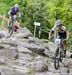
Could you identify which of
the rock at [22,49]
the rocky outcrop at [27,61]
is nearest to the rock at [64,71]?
the rocky outcrop at [27,61]

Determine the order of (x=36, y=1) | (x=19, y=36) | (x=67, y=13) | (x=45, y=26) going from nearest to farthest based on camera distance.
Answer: (x=19, y=36) → (x=67, y=13) → (x=45, y=26) → (x=36, y=1)

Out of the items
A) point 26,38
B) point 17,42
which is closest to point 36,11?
point 26,38

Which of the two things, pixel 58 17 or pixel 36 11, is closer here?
pixel 58 17

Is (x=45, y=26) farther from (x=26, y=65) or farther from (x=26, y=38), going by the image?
(x=26, y=65)

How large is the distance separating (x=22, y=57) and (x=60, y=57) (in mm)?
2681

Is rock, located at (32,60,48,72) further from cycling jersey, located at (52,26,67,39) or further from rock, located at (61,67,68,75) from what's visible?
cycling jersey, located at (52,26,67,39)

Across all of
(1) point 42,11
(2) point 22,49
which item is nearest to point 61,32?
(2) point 22,49

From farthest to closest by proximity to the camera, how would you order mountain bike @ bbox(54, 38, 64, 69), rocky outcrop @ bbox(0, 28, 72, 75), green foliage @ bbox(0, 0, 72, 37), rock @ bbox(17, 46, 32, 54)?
green foliage @ bbox(0, 0, 72, 37) → rock @ bbox(17, 46, 32, 54) → mountain bike @ bbox(54, 38, 64, 69) → rocky outcrop @ bbox(0, 28, 72, 75)

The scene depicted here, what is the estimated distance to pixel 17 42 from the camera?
19.2 metres

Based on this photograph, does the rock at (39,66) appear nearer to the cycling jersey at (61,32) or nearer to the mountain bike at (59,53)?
the mountain bike at (59,53)

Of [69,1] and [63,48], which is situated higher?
[69,1]

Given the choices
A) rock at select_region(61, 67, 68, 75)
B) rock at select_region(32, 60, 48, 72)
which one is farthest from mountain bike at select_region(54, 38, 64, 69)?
rock at select_region(32, 60, 48, 72)

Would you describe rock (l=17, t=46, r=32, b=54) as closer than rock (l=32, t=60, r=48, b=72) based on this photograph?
No

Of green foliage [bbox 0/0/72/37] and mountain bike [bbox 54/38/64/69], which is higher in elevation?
green foliage [bbox 0/0/72/37]
